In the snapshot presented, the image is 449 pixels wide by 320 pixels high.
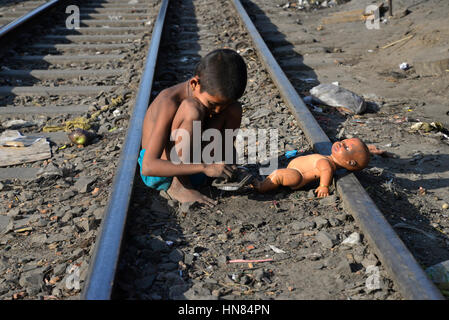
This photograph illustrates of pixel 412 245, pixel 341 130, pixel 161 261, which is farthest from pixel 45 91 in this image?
pixel 412 245

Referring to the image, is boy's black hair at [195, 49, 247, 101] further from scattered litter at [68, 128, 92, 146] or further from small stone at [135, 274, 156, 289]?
scattered litter at [68, 128, 92, 146]

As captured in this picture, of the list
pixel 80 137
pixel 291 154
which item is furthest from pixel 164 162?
pixel 80 137

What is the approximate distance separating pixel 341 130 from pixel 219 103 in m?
1.79

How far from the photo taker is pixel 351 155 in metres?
3.33

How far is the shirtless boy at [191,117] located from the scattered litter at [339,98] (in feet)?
6.30

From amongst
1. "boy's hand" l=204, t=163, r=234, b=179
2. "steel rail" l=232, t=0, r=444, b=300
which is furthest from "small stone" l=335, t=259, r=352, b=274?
"boy's hand" l=204, t=163, r=234, b=179

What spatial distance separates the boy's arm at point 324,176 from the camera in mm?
3303

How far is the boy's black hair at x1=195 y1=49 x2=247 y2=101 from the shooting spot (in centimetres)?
296

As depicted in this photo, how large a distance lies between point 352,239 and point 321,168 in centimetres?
66

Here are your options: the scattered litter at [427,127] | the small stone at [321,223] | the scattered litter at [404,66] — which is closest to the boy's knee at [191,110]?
the small stone at [321,223]

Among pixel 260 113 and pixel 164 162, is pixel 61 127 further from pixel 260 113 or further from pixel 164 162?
pixel 164 162

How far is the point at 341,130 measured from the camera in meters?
4.55

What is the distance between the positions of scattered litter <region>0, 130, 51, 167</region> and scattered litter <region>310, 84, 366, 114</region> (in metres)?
2.68
